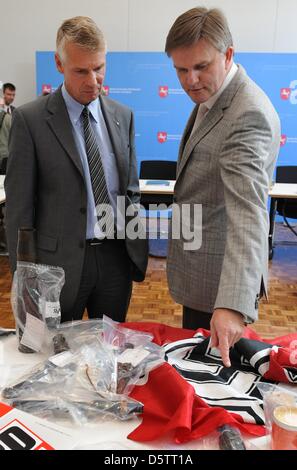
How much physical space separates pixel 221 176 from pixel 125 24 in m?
6.11

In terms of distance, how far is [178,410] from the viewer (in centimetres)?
82

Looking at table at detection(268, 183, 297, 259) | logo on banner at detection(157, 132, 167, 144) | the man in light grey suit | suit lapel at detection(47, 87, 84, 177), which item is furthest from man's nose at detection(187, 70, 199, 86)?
logo on banner at detection(157, 132, 167, 144)

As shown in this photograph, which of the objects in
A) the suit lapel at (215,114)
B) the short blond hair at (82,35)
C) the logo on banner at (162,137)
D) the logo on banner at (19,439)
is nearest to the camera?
the logo on banner at (19,439)

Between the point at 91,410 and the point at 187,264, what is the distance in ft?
1.95

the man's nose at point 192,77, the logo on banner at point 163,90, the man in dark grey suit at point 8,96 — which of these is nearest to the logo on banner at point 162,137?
the logo on banner at point 163,90

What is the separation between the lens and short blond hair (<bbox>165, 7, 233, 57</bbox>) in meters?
1.05

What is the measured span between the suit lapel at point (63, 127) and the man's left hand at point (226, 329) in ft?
2.60

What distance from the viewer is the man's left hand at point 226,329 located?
874 mm

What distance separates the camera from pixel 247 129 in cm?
103

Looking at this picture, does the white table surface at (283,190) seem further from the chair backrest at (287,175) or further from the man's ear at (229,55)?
the man's ear at (229,55)

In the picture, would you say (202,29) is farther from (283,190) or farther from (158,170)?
(158,170)

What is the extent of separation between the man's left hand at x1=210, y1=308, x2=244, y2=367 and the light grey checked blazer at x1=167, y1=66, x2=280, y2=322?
17 mm


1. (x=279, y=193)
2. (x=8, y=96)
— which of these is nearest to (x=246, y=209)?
(x=279, y=193)
